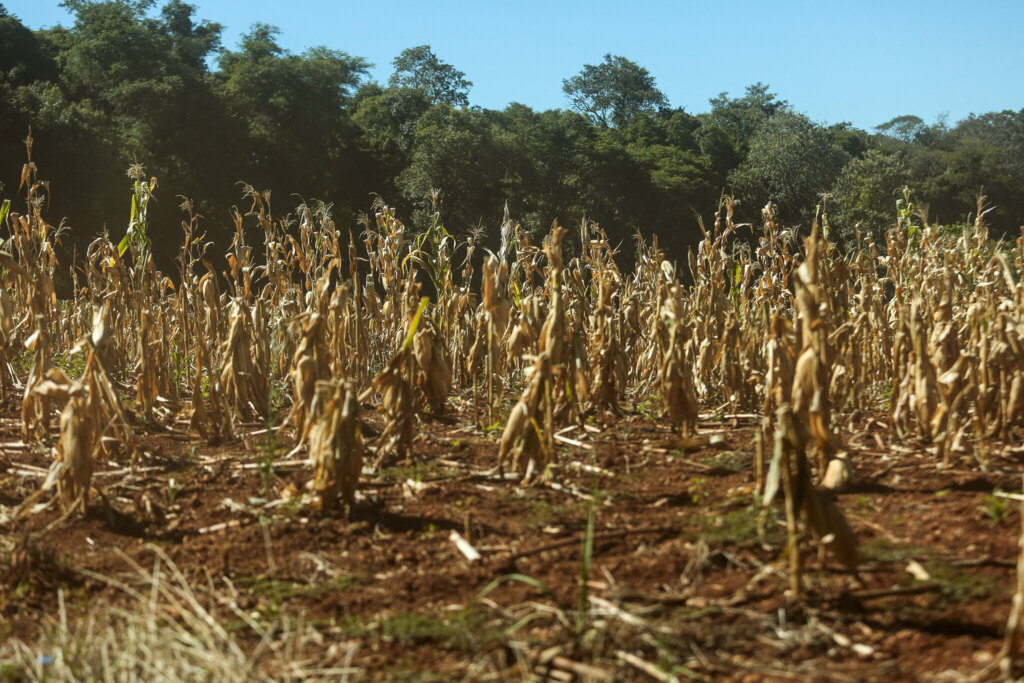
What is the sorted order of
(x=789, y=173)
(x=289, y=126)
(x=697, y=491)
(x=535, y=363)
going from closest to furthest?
(x=697, y=491) → (x=535, y=363) → (x=289, y=126) → (x=789, y=173)

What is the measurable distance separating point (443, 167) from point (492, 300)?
1104 inches

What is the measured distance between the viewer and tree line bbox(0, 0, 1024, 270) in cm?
2533

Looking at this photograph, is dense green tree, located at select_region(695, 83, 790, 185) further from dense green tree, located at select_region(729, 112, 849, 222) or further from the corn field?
the corn field

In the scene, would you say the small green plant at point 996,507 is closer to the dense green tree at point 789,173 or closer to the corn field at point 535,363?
the corn field at point 535,363

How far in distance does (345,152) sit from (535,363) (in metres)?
30.9

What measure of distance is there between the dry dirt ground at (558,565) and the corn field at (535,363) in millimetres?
107

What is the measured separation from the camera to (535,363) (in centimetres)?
359

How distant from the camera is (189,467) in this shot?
412cm

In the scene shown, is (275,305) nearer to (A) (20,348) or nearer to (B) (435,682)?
(A) (20,348)

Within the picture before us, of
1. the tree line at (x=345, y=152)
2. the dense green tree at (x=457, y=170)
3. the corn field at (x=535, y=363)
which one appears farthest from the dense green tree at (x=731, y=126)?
the corn field at (x=535, y=363)

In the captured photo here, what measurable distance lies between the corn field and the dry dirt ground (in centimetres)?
11

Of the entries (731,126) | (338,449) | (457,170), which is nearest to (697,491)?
(338,449)

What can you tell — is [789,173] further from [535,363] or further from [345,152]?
[535,363]

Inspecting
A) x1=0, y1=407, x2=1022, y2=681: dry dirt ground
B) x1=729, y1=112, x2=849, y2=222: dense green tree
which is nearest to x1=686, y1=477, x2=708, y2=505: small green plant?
x1=0, y1=407, x2=1022, y2=681: dry dirt ground
